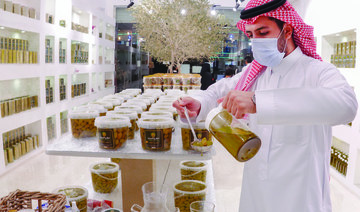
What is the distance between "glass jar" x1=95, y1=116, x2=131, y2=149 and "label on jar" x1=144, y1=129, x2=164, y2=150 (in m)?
0.13

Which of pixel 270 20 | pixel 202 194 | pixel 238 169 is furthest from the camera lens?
pixel 238 169

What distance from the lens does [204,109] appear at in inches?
56.8

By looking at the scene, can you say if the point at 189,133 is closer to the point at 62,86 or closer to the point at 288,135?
the point at 288,135

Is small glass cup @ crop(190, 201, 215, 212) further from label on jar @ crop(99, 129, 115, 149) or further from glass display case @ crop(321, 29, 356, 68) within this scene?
glass display case @ crop(321, 29, 356, 68)

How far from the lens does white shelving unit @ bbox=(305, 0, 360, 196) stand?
12.1ft

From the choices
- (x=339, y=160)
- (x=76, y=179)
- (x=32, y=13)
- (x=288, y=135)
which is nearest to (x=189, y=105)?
(x=288, y=135)

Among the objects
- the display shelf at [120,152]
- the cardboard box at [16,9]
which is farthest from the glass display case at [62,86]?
the display shelf at [120,152]

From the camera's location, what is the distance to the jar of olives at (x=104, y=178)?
1.99m

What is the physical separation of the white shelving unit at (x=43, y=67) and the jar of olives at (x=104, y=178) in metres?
2.58

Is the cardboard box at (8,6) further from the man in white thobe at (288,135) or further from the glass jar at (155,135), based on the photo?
the man in white thobe at (288,135)

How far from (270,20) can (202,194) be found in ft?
3.32

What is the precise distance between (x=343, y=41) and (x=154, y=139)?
4.39 meters

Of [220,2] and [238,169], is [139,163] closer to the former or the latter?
[238,169]

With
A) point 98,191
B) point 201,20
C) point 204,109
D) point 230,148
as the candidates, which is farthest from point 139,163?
point 201,20
